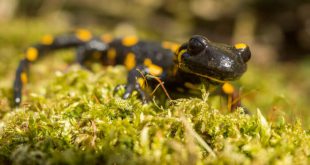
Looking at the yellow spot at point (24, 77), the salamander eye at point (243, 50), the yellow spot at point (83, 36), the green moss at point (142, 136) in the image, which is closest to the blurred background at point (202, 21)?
the yellow spot at point (83, 36)

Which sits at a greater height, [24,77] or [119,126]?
[119,126]

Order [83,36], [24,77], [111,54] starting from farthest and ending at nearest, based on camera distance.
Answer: [83,36]
[111,54]
[24,77]

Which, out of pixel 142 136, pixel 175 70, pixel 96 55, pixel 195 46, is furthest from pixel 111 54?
pixel 142 136

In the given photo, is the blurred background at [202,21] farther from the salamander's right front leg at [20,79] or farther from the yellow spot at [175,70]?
the yellow spot at [175,70]

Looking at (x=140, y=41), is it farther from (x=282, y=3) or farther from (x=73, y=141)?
(x=282, y=3)

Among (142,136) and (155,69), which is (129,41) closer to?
(155,69)

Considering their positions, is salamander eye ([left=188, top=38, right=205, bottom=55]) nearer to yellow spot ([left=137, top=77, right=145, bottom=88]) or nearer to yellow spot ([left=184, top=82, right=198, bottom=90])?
yellow spot ([left=184, top=82, right=198, bottom=90])

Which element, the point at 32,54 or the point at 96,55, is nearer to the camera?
the point at 32,54
